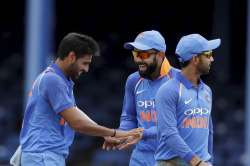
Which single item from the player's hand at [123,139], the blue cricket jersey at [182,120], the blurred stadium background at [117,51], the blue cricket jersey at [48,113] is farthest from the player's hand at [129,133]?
the blurred stadium background at [117,51]

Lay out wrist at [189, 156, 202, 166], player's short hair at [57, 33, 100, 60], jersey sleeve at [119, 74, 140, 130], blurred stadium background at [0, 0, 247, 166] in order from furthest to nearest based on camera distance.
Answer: blurred stadium background at [0, 0, 247, 166] < jersey sleeve at [119, 74, 140, 130] < player's short hair at [57, 33, 100, 60] < wrist at [189, 156, 202, 166]

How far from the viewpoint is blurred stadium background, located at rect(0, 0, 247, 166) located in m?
16.0

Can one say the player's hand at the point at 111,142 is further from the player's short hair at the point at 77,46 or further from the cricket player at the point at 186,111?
the player's short hair at the point at 77,46

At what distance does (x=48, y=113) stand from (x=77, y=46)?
1.65 ft

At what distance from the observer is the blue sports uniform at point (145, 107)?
746 centimetres

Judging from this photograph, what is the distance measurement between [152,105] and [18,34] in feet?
37.4

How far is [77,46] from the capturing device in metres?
6.90

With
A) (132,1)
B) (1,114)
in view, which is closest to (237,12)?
(132,1)

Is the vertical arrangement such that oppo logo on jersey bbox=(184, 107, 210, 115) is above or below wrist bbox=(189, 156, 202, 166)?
above

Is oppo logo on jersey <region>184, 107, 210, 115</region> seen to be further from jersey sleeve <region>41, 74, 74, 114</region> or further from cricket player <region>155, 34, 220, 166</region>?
jersey sleeve <region>41, 74, 74, 114</region>

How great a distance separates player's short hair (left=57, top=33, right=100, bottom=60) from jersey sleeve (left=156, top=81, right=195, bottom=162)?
59 centimetres

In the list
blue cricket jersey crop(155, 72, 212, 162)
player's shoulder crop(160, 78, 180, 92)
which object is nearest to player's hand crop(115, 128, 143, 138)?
blue cricket jersey crop(155, 72, 212, 162)

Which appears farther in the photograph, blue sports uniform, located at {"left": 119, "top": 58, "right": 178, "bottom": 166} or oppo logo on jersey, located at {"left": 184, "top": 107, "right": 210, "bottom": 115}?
blue sports uniform, located at {"left": 119, "top": 58, "right": 178, "bottom": 166}

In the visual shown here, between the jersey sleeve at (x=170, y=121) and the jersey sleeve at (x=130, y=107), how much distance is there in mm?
890
